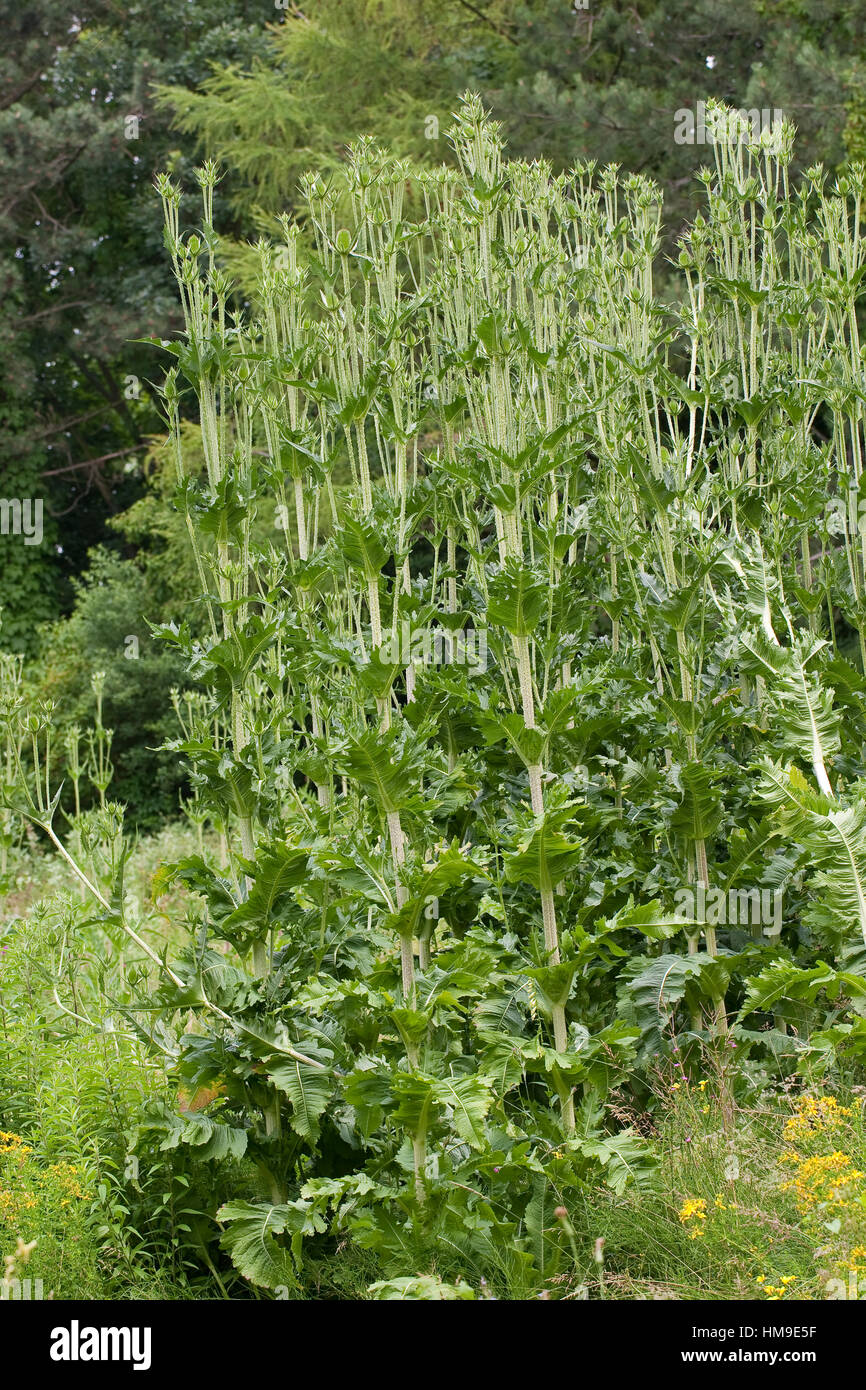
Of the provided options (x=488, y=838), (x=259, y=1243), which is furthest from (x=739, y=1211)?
(x=488, y=838)

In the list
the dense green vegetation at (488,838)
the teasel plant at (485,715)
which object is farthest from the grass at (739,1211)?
the teasel plant at (485,715)

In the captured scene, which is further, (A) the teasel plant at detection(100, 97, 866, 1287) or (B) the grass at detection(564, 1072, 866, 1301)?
(A) the teasel plant at detection(100, 97, 866, 1287)

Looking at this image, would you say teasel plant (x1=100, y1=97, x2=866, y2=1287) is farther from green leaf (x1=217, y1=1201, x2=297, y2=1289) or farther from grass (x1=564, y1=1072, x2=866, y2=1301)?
grass (x1=564, y1=1072, x2=866, y2=1301)

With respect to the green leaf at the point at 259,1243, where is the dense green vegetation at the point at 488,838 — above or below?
above

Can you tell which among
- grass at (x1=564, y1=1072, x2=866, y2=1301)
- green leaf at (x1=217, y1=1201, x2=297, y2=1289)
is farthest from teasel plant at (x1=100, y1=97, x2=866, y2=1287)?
grass at (x1=564, y1=1072, x2=866, y2=1301)

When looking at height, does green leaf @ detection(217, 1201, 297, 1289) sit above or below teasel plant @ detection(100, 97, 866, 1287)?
Answer: below

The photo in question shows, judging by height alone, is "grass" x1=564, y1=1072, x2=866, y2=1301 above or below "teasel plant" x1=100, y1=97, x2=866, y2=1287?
below

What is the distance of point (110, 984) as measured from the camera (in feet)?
17.2

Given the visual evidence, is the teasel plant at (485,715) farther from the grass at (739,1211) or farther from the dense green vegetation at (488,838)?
the grass at (739,1211)

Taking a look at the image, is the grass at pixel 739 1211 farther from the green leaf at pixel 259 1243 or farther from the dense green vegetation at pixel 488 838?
the green leaf at pixel 259 1243

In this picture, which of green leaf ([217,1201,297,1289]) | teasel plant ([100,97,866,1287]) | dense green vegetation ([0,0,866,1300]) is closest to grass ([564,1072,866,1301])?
dense green vegetation ([0,0,866,1300])

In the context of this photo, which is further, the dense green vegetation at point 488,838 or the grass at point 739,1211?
the dense green vegetation at point 488,838

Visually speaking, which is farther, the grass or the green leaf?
the green leaf
